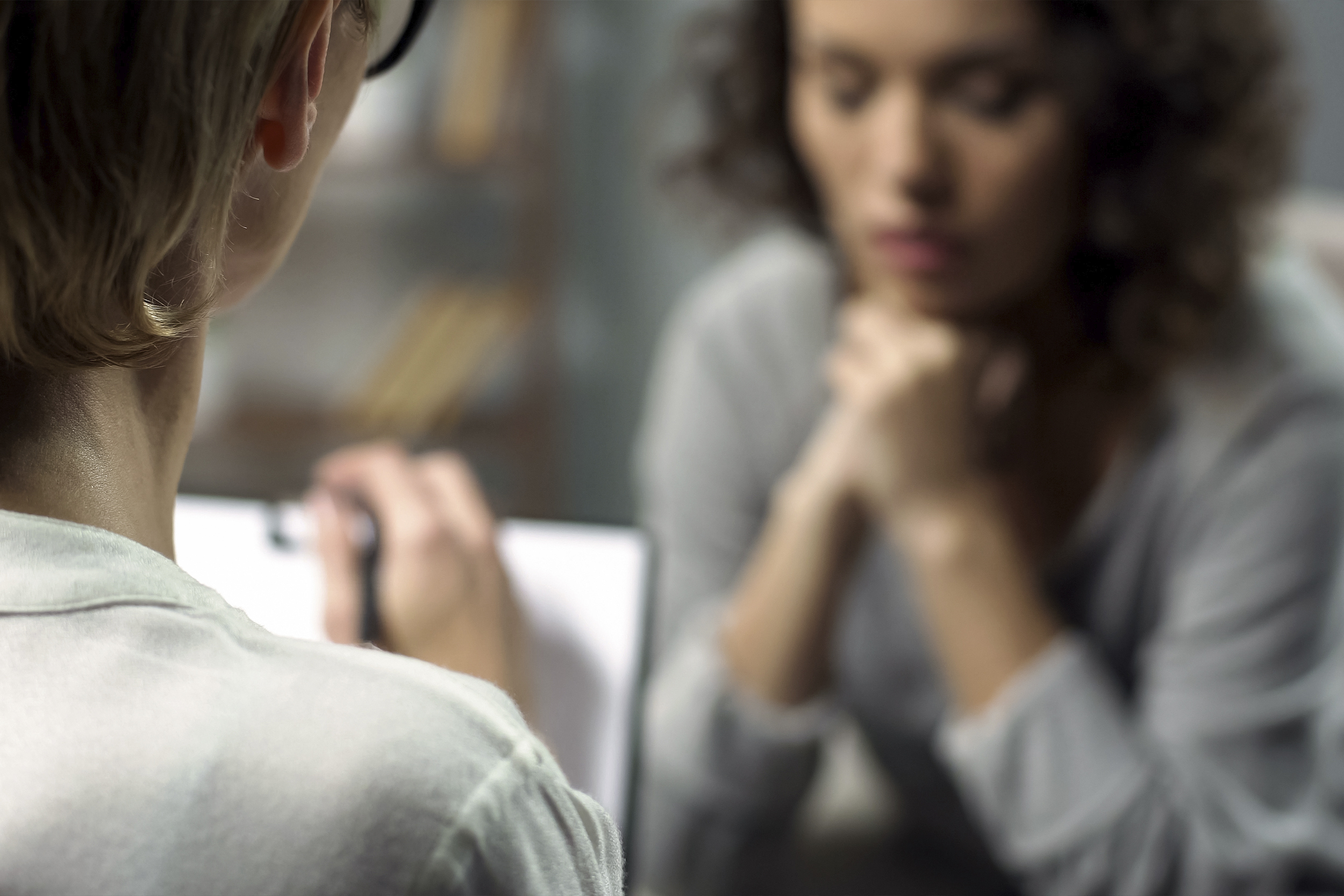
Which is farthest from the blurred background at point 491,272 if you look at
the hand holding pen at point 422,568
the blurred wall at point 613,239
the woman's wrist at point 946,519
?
the hand holding pen at point 422,568

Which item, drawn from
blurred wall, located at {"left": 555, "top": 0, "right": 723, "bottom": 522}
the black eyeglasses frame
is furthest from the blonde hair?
blurred wall, located at {"left": 555, "top": 0, "right": 723, "bottom": 522}

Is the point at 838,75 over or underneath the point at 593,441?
over

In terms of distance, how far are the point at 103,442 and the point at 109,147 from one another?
9 centimetres

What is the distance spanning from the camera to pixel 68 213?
26 centimetres

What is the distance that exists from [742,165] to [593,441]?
3.93ft

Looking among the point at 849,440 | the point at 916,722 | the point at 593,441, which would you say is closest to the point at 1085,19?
the point at 849,440

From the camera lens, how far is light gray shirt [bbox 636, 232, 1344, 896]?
822mm

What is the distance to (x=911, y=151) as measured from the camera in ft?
2.84

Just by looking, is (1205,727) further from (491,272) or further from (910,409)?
(491,272)

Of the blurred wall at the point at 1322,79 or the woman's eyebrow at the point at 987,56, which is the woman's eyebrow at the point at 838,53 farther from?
the blurred wall at the point at 1322,79

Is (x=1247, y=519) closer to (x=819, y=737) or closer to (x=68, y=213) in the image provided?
(x=819, y=737)

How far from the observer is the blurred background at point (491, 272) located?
6.45 ft

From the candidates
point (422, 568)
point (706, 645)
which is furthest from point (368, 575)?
point (706, 645)

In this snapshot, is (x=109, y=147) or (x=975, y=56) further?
(x=975, y=56)
